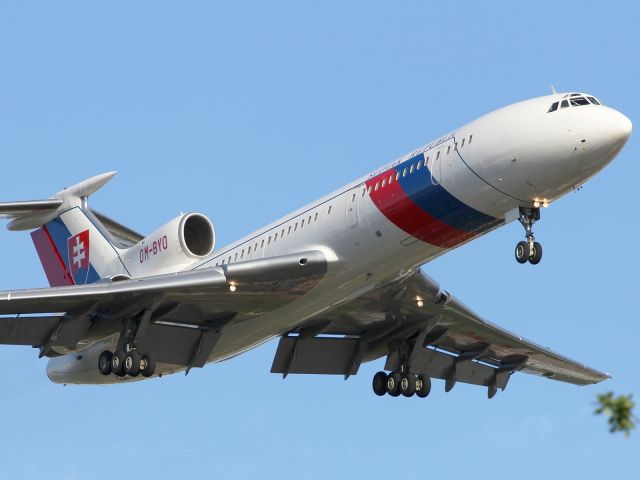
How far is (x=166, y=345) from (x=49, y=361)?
365 centimetres

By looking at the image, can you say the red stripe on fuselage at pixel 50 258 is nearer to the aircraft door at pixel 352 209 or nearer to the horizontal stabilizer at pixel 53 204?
the horizontal stabilizer at pixel 53 204

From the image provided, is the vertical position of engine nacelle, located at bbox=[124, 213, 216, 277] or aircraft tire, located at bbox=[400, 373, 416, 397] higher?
engine nacelle, located at bbox=[124, 213, 216, 277]

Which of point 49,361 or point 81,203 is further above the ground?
point 81,203

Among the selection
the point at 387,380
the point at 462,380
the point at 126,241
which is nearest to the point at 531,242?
the point at 387,380

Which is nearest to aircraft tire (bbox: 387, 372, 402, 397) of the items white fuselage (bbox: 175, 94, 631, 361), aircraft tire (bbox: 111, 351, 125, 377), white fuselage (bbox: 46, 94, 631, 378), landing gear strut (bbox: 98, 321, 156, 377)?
white fuselage (bbox: 175, 94, 631, 361)

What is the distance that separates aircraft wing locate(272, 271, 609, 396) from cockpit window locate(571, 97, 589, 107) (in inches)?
199

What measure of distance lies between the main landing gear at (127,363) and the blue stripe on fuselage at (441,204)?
6.36 m

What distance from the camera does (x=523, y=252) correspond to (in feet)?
57.1

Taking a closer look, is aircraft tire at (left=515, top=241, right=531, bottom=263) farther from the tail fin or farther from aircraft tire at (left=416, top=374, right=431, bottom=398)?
the tail fin

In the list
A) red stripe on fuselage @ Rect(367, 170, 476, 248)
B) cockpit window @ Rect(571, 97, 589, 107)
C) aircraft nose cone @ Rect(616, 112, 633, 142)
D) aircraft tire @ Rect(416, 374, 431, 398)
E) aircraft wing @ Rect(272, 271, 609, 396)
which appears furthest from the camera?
aircraft tire @ Rect(416, 374, 431, 398)

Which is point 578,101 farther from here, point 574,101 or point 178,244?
point 178,244

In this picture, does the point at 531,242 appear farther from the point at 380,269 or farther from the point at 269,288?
the point at 269,288

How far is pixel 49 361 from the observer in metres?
23.3

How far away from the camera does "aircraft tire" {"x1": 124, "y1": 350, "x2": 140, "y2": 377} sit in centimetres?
1984
